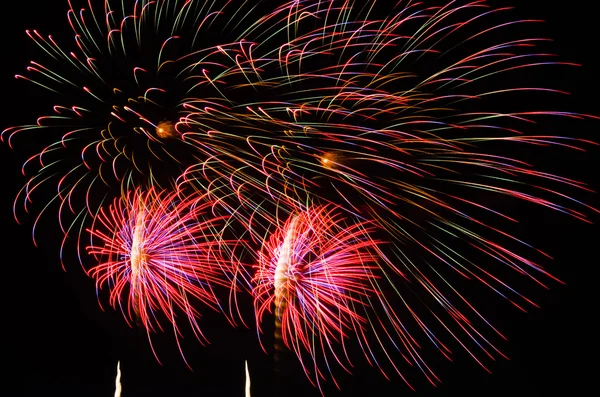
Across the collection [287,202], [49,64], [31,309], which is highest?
[49,64]

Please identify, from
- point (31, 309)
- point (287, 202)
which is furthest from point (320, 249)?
point (31, 309)

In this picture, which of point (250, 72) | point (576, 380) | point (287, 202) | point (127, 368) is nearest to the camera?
point (250, 72)

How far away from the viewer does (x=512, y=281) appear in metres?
7.61

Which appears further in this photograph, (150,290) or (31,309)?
(31,309)

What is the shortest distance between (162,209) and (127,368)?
12.0 ft

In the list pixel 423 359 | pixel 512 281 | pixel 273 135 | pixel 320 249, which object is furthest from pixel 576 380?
pixel 273 135

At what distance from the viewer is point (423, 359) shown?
330 inches

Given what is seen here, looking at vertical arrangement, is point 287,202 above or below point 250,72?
below

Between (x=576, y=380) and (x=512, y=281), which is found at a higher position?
(x=512, y=281)

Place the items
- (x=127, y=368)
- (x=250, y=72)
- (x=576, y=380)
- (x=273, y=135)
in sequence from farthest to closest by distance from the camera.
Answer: (x=127, y=368)
(x=576, y=380)
(x=273, y=135)
(x=250, y=72)

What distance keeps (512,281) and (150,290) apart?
5202mm

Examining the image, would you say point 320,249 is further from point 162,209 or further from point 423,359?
point 423,359

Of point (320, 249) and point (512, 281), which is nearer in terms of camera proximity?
point (320, 249)

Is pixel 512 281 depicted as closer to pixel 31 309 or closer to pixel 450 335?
pixel 450 335
